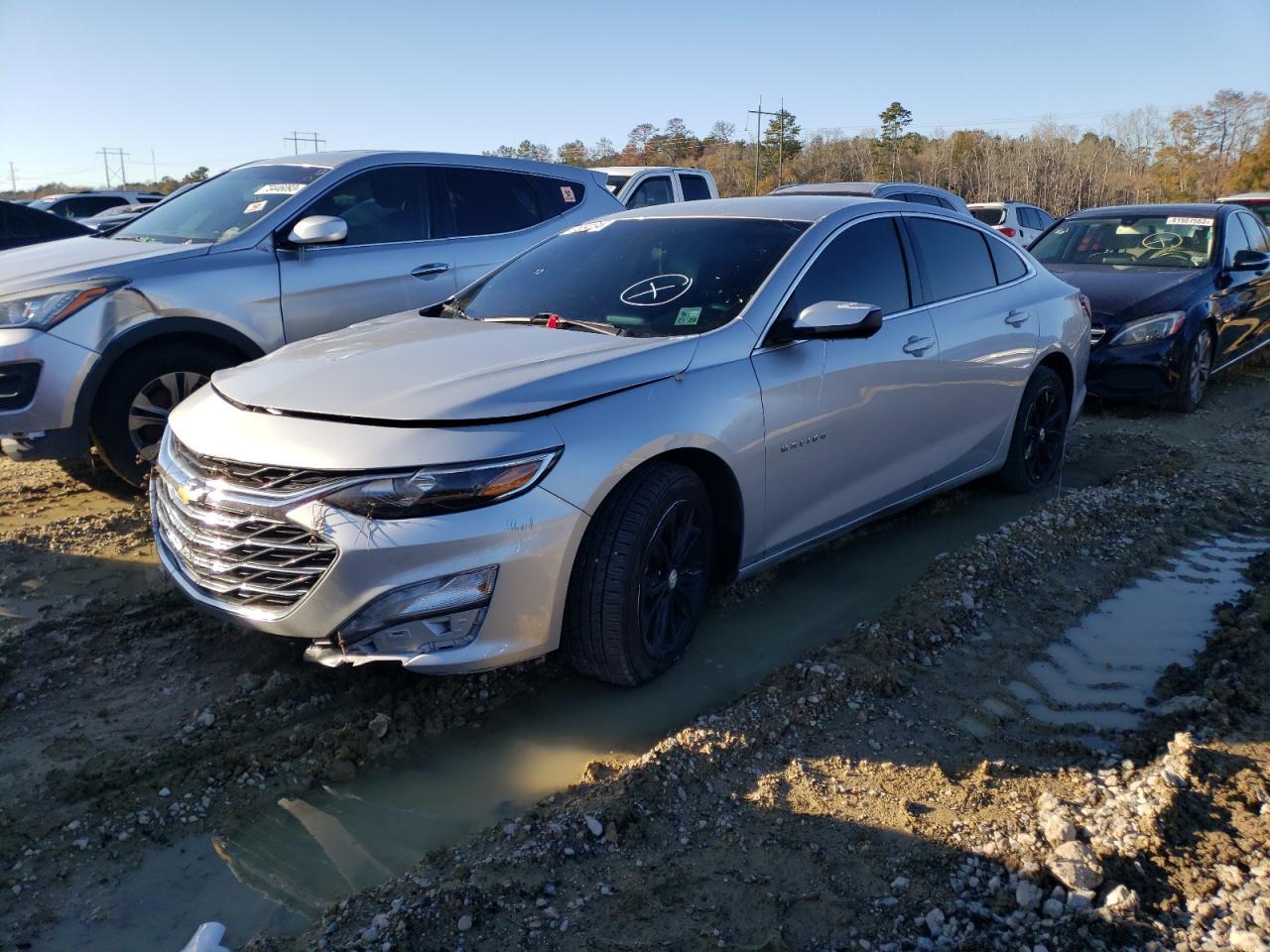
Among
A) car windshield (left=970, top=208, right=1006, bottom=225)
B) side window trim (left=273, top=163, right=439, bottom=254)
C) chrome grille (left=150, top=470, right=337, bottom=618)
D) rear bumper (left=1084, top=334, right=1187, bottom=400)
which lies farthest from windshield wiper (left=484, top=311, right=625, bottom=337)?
car windshield (left=970, top=208, right=1006, bottom=225)

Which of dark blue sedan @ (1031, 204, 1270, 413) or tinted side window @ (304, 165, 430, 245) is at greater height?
tinted side window @ (304, 165, 430, 245)

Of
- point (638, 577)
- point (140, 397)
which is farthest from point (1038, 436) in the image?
point (140, 397)

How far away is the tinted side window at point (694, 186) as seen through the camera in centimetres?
1260

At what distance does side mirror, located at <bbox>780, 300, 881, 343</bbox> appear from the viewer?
3.80 m

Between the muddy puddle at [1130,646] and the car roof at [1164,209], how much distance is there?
17.1ft

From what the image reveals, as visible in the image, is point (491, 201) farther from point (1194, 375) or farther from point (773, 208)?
point (1194, 375)

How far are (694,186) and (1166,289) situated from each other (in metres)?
6.26

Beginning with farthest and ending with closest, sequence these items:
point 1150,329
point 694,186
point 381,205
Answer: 1. point 694,186
2. point 1150,329
3. point 381,205

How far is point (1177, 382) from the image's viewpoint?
8.01 m

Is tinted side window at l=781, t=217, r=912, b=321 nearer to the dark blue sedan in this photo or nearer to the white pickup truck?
the dark blue sedan

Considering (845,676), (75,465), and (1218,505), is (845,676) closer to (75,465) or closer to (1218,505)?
(1218,505)

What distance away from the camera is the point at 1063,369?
19.3ft

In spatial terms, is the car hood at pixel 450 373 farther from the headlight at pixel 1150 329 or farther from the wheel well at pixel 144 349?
the headlight at pixel 1150 329

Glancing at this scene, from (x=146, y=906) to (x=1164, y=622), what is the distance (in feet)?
12.7
